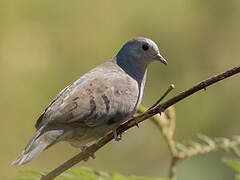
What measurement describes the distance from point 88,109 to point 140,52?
1122mm

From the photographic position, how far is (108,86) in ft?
14.4

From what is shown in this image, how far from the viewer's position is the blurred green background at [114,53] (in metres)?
Answer: 6.89

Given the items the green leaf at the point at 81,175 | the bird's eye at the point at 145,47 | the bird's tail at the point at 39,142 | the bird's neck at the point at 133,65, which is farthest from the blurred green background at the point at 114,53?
the green leaf at the point at 81,175

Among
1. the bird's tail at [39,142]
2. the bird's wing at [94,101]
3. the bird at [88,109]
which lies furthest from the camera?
the bird's wing at [94,101]

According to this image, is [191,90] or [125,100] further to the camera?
[125,100]

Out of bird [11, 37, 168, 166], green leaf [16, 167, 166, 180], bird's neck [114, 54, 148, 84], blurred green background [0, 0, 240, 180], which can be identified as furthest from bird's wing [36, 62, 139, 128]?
blurred green background [0, 0, 240, 180]

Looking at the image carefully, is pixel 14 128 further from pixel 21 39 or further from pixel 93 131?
pixel 93 131

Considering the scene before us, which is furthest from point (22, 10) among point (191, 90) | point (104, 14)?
point (191, 90)

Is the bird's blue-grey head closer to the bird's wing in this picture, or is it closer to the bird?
the bird

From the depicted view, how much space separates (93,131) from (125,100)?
1.04 ft

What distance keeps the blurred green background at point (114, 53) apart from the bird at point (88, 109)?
2039mm

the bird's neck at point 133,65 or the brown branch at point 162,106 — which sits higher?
the brown branch at point 162,106

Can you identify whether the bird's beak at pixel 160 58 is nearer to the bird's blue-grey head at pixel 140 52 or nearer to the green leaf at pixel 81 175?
the bird's blue-grey head at pixel 140 52

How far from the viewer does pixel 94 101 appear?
13.8ft
